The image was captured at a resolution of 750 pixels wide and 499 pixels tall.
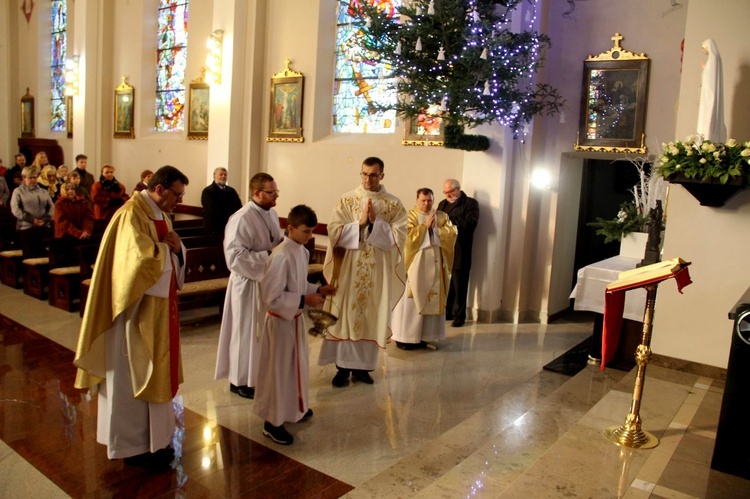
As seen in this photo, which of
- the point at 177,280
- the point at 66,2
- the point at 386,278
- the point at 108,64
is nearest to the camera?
the point at 177,280

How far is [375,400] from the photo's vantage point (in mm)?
5227

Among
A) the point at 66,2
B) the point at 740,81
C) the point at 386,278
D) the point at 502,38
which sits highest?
the point at 66,2

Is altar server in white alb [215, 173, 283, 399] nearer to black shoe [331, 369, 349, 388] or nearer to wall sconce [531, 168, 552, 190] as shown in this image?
black shoe [331, 369, 349, 388]

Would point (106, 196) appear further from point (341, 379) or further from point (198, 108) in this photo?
point (341, 379)

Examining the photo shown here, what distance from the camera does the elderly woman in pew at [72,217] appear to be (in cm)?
834

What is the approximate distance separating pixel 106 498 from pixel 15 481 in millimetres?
587

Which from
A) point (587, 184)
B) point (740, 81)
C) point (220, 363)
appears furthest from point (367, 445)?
point (587, 184)

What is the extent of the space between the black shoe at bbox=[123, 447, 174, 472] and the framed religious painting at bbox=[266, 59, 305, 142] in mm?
7342

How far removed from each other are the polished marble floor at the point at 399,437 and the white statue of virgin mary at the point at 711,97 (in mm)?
1947

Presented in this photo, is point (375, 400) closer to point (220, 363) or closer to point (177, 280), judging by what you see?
point (220, 363)

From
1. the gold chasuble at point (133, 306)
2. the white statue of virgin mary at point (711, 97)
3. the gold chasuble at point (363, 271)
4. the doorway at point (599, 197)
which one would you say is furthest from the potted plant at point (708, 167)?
the doorway at point (599, 197)

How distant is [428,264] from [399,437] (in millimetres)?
2667

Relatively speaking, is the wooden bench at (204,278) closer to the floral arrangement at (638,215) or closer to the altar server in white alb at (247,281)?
the altar server in white alb at (247,281)

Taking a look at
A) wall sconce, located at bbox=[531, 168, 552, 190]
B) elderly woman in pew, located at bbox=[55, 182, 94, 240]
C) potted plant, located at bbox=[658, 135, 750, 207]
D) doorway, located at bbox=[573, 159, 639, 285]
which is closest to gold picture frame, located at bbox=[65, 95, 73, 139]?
elderly woman in pew, located at bbox=[55, 182, 94, 240]
